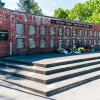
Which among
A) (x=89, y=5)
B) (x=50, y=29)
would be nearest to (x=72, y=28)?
(x=50, y=29)

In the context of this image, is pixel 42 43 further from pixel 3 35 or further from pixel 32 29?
pixel 3 35

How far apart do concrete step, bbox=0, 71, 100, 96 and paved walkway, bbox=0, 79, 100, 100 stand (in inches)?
9.2

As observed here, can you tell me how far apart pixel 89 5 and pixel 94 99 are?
47.5m

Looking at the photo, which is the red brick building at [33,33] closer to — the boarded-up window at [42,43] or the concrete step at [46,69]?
the boarded-up window at [42,43]

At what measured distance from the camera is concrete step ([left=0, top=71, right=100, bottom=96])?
7.98 meters

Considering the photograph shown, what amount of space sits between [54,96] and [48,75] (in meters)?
1.73

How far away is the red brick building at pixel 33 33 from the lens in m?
14.0

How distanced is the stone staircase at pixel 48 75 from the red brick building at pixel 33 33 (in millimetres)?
2697

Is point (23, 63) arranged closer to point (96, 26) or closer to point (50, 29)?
point (50, 29)

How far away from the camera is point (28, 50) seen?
52.1ft

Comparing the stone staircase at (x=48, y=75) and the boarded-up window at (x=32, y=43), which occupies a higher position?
the boarded-up window at (x=32, y=43)

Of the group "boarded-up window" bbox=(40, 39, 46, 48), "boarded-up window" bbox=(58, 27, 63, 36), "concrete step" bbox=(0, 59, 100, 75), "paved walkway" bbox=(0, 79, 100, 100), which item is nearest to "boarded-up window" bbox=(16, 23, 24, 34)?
"boarded-up window" bbox=(40, 39, 46, 48)

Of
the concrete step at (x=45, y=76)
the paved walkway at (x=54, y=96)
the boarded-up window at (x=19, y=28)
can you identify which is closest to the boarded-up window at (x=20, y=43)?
the boarded-up window at (x=19, y=28)

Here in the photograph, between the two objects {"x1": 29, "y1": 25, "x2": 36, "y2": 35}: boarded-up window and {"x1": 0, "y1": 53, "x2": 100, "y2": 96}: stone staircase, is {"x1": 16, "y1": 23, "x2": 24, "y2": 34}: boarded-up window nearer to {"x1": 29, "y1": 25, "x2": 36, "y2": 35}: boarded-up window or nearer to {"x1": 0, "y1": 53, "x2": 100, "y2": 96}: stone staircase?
{"x1": 29, "y1": 25, "x2": 36, "y2": 35}: boarded-up window
